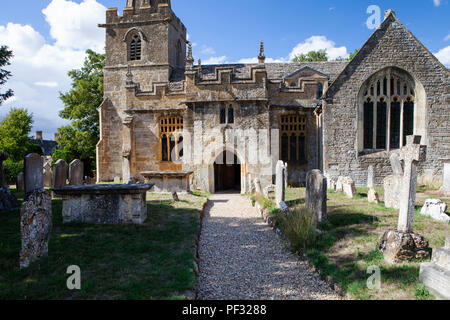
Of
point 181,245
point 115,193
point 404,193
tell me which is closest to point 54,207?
point 115,193

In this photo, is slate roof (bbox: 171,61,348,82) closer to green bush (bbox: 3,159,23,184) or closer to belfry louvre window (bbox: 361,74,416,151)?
belfry louvre window (bbox: 361,74,416,151)

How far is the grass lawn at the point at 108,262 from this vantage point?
13.5 feet

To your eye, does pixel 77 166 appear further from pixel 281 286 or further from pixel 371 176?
pixel 371 176

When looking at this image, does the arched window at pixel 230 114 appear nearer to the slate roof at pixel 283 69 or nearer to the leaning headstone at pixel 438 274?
the slate roof at pixel 283 69

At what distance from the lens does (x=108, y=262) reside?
5215 millimetres

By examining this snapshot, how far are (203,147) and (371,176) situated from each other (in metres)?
8.64

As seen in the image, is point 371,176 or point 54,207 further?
point 371,176

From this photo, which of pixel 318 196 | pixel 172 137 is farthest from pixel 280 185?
pixel 172 137

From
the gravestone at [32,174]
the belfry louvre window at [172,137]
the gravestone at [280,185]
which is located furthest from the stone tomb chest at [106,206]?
the belfry louvre window at [172,137]

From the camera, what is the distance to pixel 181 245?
6320mm

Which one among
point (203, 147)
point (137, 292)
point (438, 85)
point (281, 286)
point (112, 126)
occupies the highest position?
point (438, 85)

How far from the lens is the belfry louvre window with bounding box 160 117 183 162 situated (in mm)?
17438

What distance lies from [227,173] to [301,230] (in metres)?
13.5

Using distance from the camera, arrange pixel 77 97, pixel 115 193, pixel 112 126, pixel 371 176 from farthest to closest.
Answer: pixel 77 97
pixel 112 126
pixel 371 176
pixel 115 193
